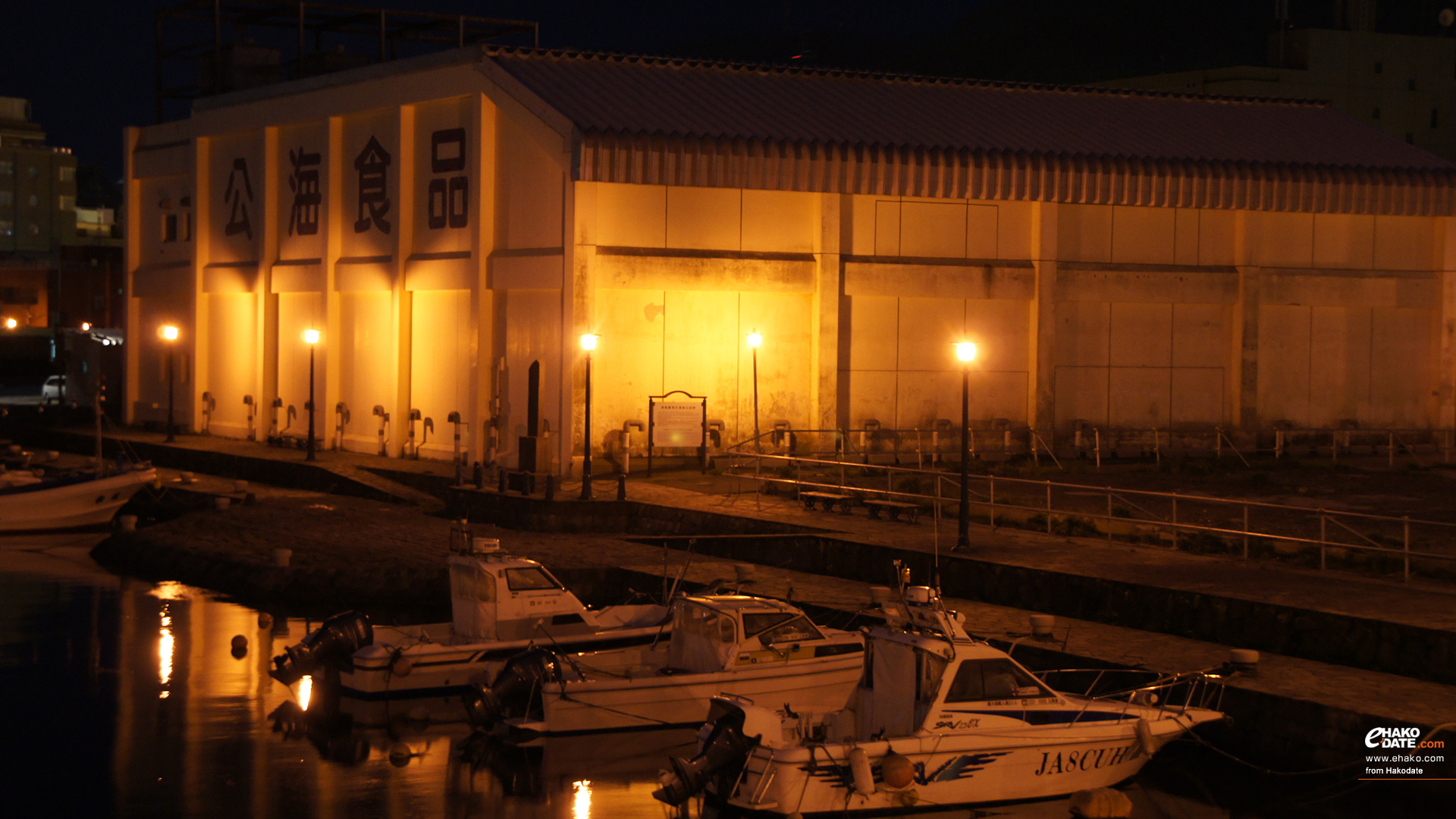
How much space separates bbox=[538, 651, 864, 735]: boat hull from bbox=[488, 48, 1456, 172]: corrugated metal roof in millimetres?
18367

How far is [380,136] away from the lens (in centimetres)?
4206

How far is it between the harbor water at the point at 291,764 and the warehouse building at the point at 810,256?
1439 cm

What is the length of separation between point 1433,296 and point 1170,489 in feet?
52.5

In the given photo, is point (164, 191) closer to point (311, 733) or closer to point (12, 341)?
point (311, 733)

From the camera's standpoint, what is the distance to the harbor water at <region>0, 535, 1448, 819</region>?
16516mm

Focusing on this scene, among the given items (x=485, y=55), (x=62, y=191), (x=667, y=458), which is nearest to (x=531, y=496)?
(x=667, y=458)

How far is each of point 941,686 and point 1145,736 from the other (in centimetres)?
246

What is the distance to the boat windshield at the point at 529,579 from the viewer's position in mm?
22250

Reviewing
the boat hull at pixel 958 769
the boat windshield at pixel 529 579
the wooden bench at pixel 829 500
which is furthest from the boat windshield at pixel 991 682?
the wooden bench at pixel 829 500

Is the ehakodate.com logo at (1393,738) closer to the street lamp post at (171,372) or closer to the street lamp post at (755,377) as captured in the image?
the street lamp post at (755,377)

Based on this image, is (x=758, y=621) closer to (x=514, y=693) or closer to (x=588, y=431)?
(x=514, y=693)

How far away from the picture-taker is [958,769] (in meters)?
16.0

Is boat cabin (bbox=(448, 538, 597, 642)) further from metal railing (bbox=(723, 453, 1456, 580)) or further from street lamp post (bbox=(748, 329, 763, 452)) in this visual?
street lamp post (bbox=(748, 329, 763, 452))

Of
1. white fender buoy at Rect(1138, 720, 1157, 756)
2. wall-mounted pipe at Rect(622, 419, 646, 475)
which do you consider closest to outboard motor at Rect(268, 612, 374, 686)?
white fender buoy at Rect(1138, 720, 1157, 756)
